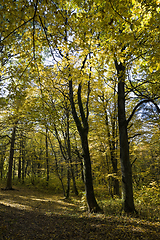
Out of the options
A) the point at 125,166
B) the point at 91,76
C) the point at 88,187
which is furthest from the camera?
the point at 91,76

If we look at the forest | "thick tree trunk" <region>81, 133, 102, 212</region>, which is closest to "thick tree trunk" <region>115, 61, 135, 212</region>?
the forest

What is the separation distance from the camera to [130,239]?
3.17m

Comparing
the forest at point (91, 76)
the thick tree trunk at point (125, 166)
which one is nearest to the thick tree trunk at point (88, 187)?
the forest at point (91, 76)

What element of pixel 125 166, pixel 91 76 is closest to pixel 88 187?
pixel 125 166

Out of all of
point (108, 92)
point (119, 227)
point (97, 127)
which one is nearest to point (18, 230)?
point (119, 227)

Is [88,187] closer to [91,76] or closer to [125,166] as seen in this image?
[125,166]

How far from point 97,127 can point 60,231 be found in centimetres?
637

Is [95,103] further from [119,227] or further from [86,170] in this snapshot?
[119,227]

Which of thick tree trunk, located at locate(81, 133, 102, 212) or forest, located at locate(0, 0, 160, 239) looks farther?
thick tree trunk, located at locate(81, 133, 102, 212)

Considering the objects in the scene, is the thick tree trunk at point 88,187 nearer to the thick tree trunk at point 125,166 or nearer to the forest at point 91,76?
the forest at point 91,76

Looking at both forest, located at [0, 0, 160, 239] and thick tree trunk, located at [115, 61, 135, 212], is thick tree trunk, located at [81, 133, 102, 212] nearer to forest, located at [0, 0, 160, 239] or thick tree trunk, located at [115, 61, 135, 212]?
forest, located at [0, 0, 160, 239]

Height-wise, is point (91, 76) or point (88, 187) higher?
point (91, 76)

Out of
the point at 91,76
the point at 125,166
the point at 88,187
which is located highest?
the point at 91,76

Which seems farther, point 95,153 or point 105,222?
point 95,153
